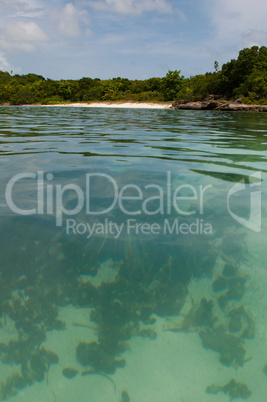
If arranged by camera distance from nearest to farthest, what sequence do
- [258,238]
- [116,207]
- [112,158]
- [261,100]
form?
[258,238] → [116,207] → [112,158] → [261,100]

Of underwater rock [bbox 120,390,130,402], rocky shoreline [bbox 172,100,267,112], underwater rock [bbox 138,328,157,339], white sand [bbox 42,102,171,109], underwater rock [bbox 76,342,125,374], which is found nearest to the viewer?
underwater rock [bbox 120,390,130,402]

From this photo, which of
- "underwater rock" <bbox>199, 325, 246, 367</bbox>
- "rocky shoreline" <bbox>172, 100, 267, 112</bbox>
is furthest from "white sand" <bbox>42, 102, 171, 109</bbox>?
"underwater rock" <bbox>199, 325, 246, 367</bbox>

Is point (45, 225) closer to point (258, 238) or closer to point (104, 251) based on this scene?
point (104, 251)

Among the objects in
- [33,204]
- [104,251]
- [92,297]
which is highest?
[33,204]

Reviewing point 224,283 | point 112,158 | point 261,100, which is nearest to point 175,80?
point 261,100

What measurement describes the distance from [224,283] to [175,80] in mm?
54789

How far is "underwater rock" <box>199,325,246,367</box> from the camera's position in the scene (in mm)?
1346

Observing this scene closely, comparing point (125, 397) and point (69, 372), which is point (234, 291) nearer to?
point (125, 397)

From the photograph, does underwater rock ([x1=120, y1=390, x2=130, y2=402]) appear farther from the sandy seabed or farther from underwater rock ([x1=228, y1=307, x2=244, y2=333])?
underwater rock ([x1=228, y1=307, x2=244, y2=333])

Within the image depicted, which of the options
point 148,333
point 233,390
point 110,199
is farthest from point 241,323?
point 110,199

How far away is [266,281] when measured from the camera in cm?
176

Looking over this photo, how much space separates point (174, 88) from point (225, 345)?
2155 inches

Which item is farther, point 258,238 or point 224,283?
point 258,238

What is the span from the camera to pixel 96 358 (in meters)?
1.34
